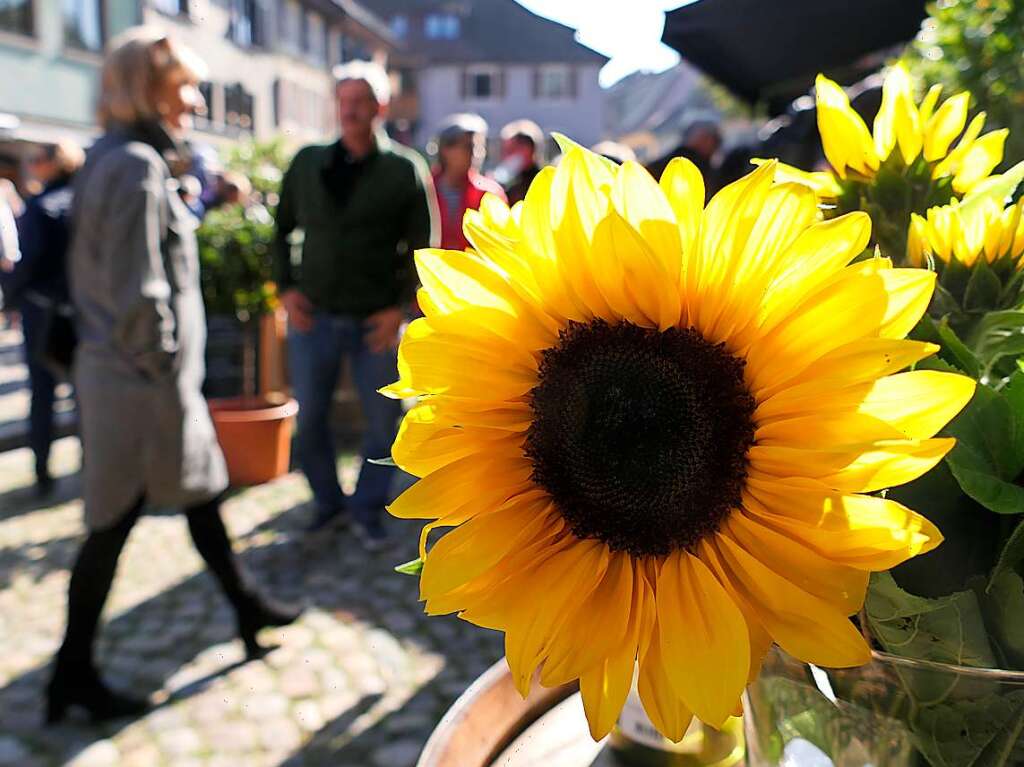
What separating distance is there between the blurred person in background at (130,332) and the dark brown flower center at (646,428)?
7.73 ft

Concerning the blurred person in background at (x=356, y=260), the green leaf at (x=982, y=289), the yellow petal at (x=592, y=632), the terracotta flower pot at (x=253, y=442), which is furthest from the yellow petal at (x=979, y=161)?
the terracotta flower pot at (x=253, y=442)

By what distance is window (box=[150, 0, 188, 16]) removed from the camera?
20.7 meters

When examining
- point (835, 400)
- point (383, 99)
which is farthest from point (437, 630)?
point (835, 400)

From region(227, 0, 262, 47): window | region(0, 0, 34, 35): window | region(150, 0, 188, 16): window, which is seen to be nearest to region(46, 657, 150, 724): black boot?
region(0, 0, 34, 35): window

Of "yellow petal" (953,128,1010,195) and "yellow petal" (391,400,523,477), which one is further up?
"yellow petal" (953,128,1010,195)

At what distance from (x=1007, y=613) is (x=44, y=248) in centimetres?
524

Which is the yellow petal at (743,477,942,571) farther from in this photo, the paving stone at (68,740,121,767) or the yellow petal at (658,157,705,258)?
the paving stone at (68,740,121,767)

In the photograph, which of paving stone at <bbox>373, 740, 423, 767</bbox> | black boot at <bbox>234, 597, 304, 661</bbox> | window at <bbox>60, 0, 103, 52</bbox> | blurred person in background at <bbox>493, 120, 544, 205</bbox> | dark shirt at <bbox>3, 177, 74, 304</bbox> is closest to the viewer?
paving stone at <bbox>373, 740, 423, 767</bbox>

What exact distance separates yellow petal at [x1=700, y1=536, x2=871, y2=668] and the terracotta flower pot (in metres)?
5.03

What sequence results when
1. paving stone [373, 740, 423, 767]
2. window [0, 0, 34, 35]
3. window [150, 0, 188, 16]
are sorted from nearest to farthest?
1. paving stone [373, 740, 423, 767]
2. window [0, 0, 34, 35]
3. window [150, 0, 188, 16]

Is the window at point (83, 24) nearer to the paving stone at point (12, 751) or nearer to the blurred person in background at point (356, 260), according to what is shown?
the blurred person in background at point (356, 260)

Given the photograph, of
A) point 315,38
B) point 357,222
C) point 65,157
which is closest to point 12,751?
point 357,222

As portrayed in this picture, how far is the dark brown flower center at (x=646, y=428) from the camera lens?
61 cm

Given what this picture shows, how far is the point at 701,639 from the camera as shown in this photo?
1.96 feet
